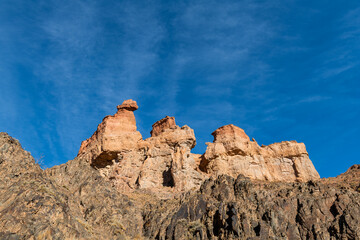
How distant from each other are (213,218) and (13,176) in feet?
72.0

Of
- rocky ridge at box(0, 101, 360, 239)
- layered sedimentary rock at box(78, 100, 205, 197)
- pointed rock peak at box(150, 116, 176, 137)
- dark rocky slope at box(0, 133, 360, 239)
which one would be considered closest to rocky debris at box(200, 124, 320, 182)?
rocky ridge at box(0, 101, 360, 239)

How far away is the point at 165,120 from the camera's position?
7788 cm

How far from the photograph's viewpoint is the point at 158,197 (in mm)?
54906

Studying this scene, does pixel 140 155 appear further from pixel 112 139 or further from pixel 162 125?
pixel 162 125

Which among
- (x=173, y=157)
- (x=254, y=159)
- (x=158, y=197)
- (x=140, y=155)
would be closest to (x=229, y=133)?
(x=254, y=159)

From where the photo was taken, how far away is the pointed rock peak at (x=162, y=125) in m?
76.8

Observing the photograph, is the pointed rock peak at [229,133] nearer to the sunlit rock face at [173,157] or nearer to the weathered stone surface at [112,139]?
the sunlit rock face at [173,157]

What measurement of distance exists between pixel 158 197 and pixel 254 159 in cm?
2673

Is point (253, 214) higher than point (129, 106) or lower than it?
lower

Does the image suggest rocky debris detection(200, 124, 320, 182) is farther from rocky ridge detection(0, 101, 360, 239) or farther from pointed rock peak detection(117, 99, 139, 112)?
pointed rock peak detection(117, 99, 139, 112)

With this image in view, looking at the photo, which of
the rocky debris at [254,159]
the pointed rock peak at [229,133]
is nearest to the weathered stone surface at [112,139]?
the rocky debris at [254,159]

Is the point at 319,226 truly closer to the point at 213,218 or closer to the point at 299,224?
the point at 299,224

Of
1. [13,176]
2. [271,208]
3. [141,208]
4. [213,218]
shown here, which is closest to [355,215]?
[271,208]

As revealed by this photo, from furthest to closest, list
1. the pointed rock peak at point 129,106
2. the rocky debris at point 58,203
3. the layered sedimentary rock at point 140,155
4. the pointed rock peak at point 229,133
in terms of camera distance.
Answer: the pointed rock peak at point 229,133 → the pointed rock peak at point 129,106 → the layered sedimentary rock at point 140,155 → the rocky debris at point 58,203
